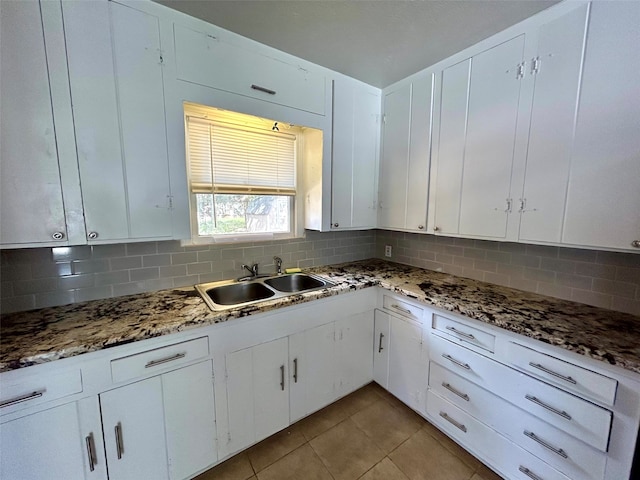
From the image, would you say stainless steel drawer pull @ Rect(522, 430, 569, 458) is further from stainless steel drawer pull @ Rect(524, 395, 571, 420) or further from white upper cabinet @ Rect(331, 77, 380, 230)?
white upper cabinet @ Rect(331, 77, 380, 230)

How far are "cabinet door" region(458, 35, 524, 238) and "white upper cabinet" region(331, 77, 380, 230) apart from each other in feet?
2.47

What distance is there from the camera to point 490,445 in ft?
4.64

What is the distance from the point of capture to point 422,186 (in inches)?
78.5

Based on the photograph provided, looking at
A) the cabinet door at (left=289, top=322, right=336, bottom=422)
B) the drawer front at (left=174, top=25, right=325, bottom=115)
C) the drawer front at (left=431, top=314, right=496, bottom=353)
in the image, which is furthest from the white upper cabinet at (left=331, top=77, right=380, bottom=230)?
the drawer front at (left=431, top=314, right=496, bottom=353)

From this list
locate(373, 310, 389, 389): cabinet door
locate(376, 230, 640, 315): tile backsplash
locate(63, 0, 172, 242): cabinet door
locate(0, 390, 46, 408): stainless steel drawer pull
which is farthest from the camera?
locate(373, 310, 389, 389): cabinet door

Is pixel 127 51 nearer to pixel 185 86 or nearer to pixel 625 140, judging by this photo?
pixel 185 86

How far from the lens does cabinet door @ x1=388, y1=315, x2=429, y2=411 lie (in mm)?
1753

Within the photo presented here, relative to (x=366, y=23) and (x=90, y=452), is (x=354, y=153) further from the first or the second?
(x=90, y=452)

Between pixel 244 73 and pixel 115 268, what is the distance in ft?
4.61

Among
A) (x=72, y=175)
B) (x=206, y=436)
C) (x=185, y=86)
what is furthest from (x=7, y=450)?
(x=185, y=86)

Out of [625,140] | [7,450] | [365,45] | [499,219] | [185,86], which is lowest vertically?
[7,450]

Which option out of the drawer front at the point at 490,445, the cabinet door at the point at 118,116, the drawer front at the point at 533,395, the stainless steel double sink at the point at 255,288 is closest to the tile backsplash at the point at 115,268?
the stainless steel double sink at the point at 255,288

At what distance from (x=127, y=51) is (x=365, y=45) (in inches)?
51.5

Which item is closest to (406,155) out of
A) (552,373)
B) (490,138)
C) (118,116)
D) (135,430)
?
(490,138)
